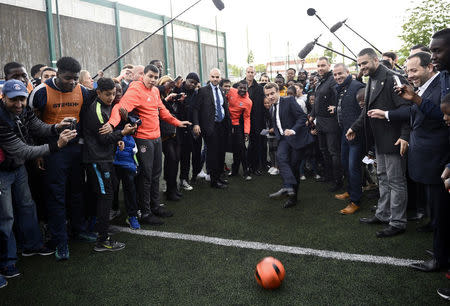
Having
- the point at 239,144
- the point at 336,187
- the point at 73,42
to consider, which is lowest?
the point at 336,187

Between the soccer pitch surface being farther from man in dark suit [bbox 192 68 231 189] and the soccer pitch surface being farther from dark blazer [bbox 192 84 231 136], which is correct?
dark blazer [bbox 192 84 231 136]

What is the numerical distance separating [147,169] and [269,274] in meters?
2.68

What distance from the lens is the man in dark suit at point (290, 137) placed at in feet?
19.4

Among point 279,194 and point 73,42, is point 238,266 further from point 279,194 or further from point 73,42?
point 73,42

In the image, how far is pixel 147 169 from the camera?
5281mm

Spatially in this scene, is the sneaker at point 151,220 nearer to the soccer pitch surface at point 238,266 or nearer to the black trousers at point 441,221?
the soccer pitch surface at point 238,266

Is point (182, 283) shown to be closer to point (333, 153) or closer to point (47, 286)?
point (47, 286)

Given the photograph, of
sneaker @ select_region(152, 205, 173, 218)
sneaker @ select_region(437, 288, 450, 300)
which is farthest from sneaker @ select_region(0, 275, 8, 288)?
sneaker @ select_region(437, 288, 450, 300)

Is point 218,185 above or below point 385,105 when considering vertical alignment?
below

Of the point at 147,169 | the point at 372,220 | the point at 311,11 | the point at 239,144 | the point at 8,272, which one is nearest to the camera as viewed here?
the point at 8,272

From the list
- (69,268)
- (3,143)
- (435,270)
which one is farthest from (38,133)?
(435,270)

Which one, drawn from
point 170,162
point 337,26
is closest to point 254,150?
point 170,162

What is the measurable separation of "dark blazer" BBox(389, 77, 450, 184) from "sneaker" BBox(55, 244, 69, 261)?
3.83 m

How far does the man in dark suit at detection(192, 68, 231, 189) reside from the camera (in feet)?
23.9
